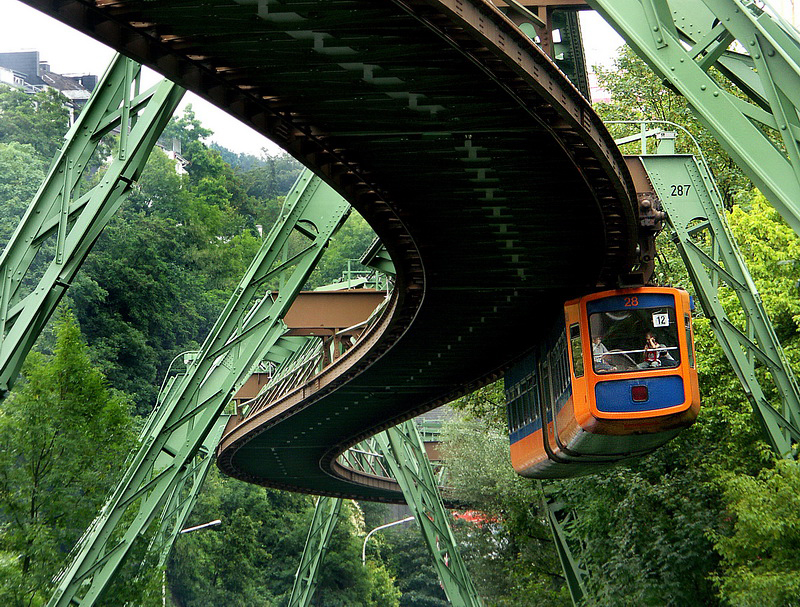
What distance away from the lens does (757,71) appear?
8.15m

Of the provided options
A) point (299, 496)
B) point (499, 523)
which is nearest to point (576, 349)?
point (499, 523)

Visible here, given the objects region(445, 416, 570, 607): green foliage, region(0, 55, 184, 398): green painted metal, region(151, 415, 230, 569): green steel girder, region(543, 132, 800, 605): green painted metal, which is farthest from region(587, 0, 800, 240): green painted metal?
region(445, 416, 570, 607): green foliage

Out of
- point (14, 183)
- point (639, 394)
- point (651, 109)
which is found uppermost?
point (651, 109)

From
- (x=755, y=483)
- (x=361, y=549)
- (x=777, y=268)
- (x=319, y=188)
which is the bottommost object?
(x=361, y=549)

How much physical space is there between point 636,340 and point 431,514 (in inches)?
731

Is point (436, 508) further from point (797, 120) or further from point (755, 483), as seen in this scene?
point (797, 120)

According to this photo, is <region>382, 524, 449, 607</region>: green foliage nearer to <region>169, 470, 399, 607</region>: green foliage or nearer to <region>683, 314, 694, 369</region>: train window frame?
<region>169, 470, 399, 607</region>: green foliage

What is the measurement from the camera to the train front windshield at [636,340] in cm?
1714

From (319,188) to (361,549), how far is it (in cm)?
4981

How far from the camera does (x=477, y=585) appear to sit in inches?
1678

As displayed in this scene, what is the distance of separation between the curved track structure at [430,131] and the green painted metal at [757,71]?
4.04 ft

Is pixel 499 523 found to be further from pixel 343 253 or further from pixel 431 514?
pixel 343 253

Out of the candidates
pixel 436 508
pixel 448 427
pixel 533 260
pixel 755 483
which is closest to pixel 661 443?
pixel 755 483

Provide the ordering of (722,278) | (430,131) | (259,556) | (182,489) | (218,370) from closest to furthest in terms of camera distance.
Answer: (430,131)
(722,278)
(218,370)
(182,489)
(259,556)
